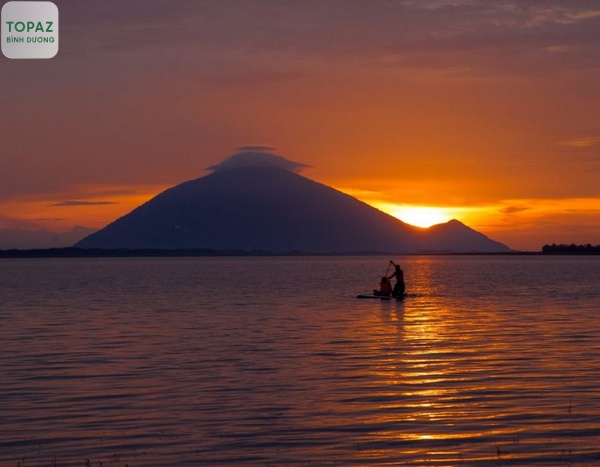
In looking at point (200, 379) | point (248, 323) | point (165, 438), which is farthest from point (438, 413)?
point (248, 323)

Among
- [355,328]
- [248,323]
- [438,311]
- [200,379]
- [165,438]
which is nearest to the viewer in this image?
[165,438]

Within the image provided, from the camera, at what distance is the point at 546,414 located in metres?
19.4

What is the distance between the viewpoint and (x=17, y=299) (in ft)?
235

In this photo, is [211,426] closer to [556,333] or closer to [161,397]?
[161,397]

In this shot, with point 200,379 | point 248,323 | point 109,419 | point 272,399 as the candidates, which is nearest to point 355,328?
point 248,323

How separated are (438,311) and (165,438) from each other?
128 feet

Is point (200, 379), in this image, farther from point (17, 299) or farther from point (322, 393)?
point (17, 299)

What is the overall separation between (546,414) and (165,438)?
24.8 feet

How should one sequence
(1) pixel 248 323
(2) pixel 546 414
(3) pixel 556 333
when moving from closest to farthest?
1. (2) pixel 546 414
2. (3) pixel 556 333
3. (1) pixel 248 323

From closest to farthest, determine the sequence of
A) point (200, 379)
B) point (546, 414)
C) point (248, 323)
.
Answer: point (546, 414) < point (200, 379) < point (248, 323)

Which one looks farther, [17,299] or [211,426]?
[17,299]

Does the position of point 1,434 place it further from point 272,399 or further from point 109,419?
point 272,399

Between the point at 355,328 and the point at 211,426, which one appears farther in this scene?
the point at 355,328

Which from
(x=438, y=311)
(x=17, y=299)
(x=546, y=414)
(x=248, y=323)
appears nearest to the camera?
(x=546, y=414)
